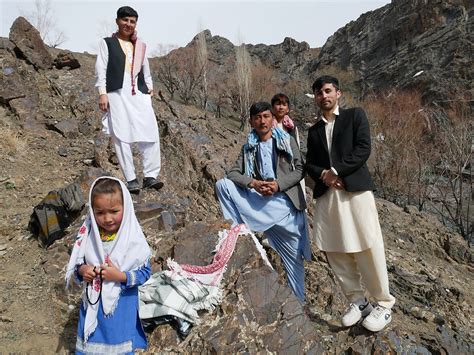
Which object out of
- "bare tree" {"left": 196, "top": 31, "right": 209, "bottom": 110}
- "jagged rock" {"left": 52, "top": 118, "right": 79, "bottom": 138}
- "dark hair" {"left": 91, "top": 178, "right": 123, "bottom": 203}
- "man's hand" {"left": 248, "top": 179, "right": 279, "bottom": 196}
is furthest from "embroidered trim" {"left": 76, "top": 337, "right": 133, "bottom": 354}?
"bare tree" {"left": 196, "top": 31, "right": 209, "bottom": 110}

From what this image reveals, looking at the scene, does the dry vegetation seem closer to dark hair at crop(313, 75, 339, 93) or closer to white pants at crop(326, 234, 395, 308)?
white pants at crop(326, 234, 395, 308)

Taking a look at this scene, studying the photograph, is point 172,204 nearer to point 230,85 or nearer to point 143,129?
point 143,129

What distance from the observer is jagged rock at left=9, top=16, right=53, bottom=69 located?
8.74m

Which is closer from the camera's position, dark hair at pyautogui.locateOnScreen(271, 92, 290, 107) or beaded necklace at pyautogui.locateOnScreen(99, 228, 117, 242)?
beaded necklace at pyautogui.locateOnScreen(99, 228, 117, 242)

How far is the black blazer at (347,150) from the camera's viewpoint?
2.43 metres

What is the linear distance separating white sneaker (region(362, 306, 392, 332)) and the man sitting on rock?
25.8 inches

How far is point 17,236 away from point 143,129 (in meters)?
2.06

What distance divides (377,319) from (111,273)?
1.74 m

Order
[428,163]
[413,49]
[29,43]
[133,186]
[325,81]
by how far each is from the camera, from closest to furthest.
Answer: [325,81] < [133,186] < [29,43] < [428,163] < [413,49]

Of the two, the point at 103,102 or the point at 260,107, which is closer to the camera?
the point at 260,107

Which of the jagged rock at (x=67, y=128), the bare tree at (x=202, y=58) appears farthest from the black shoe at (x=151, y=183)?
the bare tree at (x=202, y=58)

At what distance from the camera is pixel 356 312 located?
8.36ft

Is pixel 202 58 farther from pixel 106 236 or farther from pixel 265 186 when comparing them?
pixel 106 236

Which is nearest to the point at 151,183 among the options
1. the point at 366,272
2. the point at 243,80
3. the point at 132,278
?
the point at 132,278
